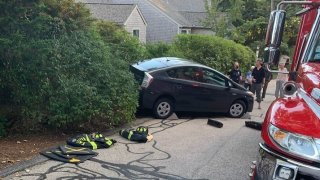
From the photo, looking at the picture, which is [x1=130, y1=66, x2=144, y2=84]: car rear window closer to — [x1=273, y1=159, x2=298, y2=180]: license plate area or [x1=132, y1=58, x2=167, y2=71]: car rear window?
[x1=132, y1=58, x2=167, y2=71]: car rear window

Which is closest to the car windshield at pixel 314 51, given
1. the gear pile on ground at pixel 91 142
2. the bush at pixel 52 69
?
the gear pile on ground at pixel 91 142

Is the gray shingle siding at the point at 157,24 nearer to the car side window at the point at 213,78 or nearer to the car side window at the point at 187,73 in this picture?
the car side window at the point at 213,78

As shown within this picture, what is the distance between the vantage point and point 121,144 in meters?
8.37

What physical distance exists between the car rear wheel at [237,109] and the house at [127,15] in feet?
80.0

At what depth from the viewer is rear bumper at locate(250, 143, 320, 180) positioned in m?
3.37

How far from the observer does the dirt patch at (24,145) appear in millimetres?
6928

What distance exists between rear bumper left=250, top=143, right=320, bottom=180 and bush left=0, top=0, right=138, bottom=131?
4949 mm

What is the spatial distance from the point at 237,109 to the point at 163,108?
247 centimetres

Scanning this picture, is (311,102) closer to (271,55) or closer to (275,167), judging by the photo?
(275,167)

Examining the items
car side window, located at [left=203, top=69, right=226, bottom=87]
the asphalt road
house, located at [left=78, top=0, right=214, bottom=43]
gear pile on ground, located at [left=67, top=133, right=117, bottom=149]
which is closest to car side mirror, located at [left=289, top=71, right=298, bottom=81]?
the asphalt road

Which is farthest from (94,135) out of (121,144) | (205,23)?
(205,23)

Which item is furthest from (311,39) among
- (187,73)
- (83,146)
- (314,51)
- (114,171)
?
(187,73)

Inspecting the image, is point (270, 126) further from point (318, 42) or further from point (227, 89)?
point (227, 89)

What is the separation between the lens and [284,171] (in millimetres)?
3510
